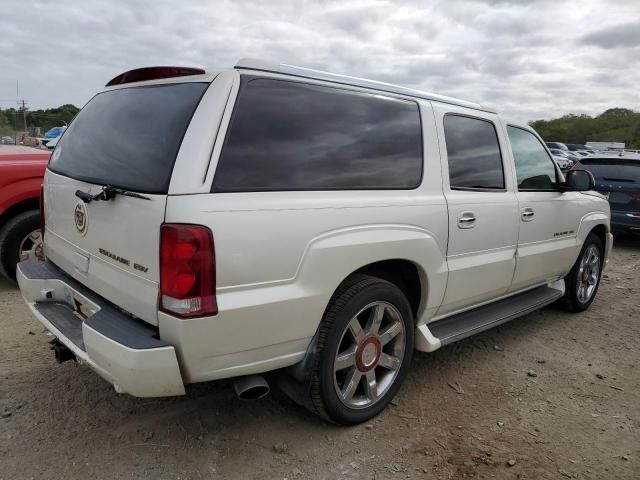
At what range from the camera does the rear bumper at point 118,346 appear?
83.1 inches

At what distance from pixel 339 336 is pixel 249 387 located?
523 mm

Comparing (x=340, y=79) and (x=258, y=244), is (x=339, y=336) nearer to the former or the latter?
(x=258, y=244)

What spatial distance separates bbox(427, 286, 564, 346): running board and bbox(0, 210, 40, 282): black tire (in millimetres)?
3750

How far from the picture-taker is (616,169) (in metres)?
8.49

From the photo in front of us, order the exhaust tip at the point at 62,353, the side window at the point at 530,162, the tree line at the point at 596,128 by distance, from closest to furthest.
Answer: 1. the exhaust tip at the point at 62,353
2. the side window at the point at 530,162
3. the tree line at the point at 596,128

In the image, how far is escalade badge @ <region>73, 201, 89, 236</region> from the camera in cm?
260

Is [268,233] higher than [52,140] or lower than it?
lower

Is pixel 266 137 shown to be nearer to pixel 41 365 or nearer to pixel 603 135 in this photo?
pixel 41 365

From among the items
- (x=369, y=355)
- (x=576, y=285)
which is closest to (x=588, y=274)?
(x=576, y=285)

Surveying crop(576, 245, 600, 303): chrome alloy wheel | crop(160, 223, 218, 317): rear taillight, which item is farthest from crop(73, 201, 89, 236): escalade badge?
crop(576, 245, 600, 303): chrome alloy wheel

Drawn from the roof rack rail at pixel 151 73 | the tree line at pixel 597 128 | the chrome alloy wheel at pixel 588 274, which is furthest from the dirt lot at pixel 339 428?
the tree line at pixel 597 128

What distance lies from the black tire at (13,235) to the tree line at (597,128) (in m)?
83.6

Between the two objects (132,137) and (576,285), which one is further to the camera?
(576,285)

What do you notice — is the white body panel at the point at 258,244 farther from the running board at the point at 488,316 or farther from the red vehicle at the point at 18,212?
the red vehicle at the point at 18,212
